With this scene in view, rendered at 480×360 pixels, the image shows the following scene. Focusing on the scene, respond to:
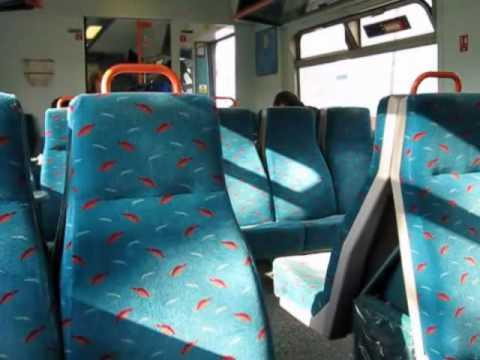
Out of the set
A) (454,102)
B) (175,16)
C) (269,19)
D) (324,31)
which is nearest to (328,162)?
(454,102)

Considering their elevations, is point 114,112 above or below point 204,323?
above

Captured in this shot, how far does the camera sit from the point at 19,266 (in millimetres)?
1203

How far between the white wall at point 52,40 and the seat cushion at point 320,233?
4752 millimetres

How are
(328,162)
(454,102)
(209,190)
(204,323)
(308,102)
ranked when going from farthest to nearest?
(308,102), (328,162), (454,102), (209,190), (204,323)

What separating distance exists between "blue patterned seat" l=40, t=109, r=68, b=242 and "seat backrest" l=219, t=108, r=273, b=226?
92cm

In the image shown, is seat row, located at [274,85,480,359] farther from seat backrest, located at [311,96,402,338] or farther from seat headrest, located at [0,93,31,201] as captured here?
seat headrest, located at [0,93,31,201]

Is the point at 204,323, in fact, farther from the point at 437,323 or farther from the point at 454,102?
the point at 454,102

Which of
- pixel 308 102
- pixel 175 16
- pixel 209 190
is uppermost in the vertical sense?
pixel 175 16

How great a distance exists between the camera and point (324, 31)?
6.33 metres

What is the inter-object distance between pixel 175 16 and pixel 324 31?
2.24 m

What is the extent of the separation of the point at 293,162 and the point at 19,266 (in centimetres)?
246

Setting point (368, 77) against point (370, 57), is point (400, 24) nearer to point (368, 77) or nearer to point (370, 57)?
point (370, 57)

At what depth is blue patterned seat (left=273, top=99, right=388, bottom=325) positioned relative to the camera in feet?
5.72

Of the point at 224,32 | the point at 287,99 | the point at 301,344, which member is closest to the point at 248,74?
the point at 224,32
